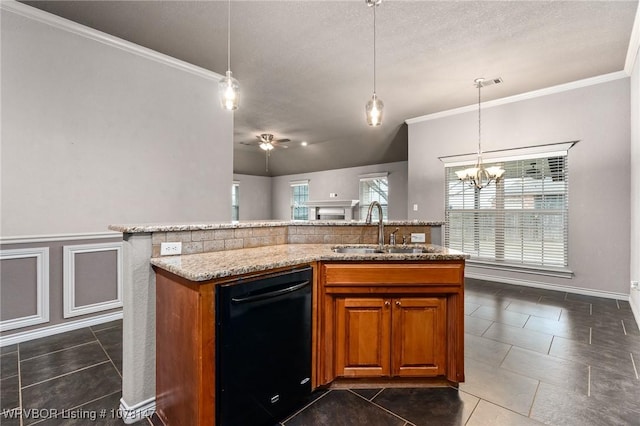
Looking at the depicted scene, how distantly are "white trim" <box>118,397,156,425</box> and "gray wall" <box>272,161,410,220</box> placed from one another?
16.5ft

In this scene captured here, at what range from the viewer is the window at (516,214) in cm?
436

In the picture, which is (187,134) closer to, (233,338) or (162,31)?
(162,31)

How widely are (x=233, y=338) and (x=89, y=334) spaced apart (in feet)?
7.46

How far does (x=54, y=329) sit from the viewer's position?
109 inches

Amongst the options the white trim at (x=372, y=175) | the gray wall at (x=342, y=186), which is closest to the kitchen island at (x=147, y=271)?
the gray wall at (x=342, y=186)

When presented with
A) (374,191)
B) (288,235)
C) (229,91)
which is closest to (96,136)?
(229,91)

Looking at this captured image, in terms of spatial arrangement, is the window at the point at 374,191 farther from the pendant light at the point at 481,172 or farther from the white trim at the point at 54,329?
the white trim at the point at 54,329

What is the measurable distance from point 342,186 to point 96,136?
6557 millimetres

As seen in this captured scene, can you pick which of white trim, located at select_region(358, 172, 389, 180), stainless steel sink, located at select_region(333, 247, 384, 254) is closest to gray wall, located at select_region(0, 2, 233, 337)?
stainless steel sink, located at select_region(333, 247, 384, 254)

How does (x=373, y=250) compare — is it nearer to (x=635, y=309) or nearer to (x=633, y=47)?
(x=635, y=309)

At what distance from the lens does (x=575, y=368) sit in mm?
2209

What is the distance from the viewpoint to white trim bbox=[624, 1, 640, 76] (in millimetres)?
2782

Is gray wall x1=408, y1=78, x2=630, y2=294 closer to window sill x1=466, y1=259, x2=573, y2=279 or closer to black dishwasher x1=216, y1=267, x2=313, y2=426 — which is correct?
window sill x1=466, y1=259, x2=573, y2=279

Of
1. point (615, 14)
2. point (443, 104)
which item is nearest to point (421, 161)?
point (443, 104)
